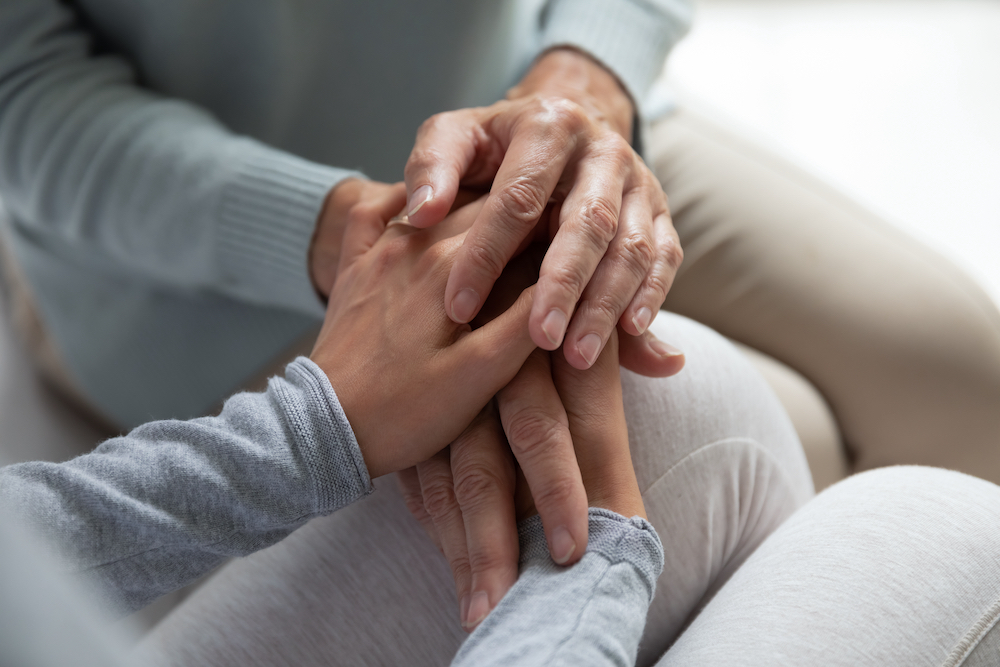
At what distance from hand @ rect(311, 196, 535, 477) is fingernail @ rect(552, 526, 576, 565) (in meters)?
0.11

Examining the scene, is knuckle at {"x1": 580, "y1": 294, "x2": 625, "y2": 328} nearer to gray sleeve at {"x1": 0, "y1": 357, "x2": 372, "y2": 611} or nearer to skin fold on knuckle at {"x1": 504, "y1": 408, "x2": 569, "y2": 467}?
skin fold on knuckle at {"x1": 504, "y1": 408, "x2": 569, "y2": 467}

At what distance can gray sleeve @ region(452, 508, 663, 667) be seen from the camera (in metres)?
0.36

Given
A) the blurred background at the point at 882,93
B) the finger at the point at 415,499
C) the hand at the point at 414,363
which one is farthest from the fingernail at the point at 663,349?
the blurred background at the point at 882,93

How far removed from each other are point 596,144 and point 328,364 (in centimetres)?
28

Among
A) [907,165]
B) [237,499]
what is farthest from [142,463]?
[907,165]

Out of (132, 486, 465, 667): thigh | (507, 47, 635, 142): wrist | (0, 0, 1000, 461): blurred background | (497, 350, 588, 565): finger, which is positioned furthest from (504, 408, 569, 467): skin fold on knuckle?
(0, 0, 1000, 461): blurred background

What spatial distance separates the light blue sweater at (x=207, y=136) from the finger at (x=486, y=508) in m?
0.25

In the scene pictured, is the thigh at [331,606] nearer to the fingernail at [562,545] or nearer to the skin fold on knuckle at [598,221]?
the fingernail at [562,545]

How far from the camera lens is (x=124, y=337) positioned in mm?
796

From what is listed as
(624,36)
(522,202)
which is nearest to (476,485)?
(522,202)

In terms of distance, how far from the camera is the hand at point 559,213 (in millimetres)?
490

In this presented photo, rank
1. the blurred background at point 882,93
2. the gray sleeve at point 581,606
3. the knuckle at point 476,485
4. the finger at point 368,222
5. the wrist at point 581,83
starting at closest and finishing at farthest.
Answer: the gray sleeve at point 581,606 < the knuckle at point 476,485 < the finger at point 368,222 < the wrist at point 581,83 < the blurred background at point 882,93

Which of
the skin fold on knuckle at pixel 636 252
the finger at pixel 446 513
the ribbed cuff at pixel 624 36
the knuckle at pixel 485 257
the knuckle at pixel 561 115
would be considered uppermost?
the ribbed cuff at pixel 624 36

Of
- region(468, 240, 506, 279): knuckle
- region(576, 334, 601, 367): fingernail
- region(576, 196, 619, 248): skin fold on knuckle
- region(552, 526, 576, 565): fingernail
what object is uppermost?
region(576, 196, 619, 248): skin fold on knuckle
